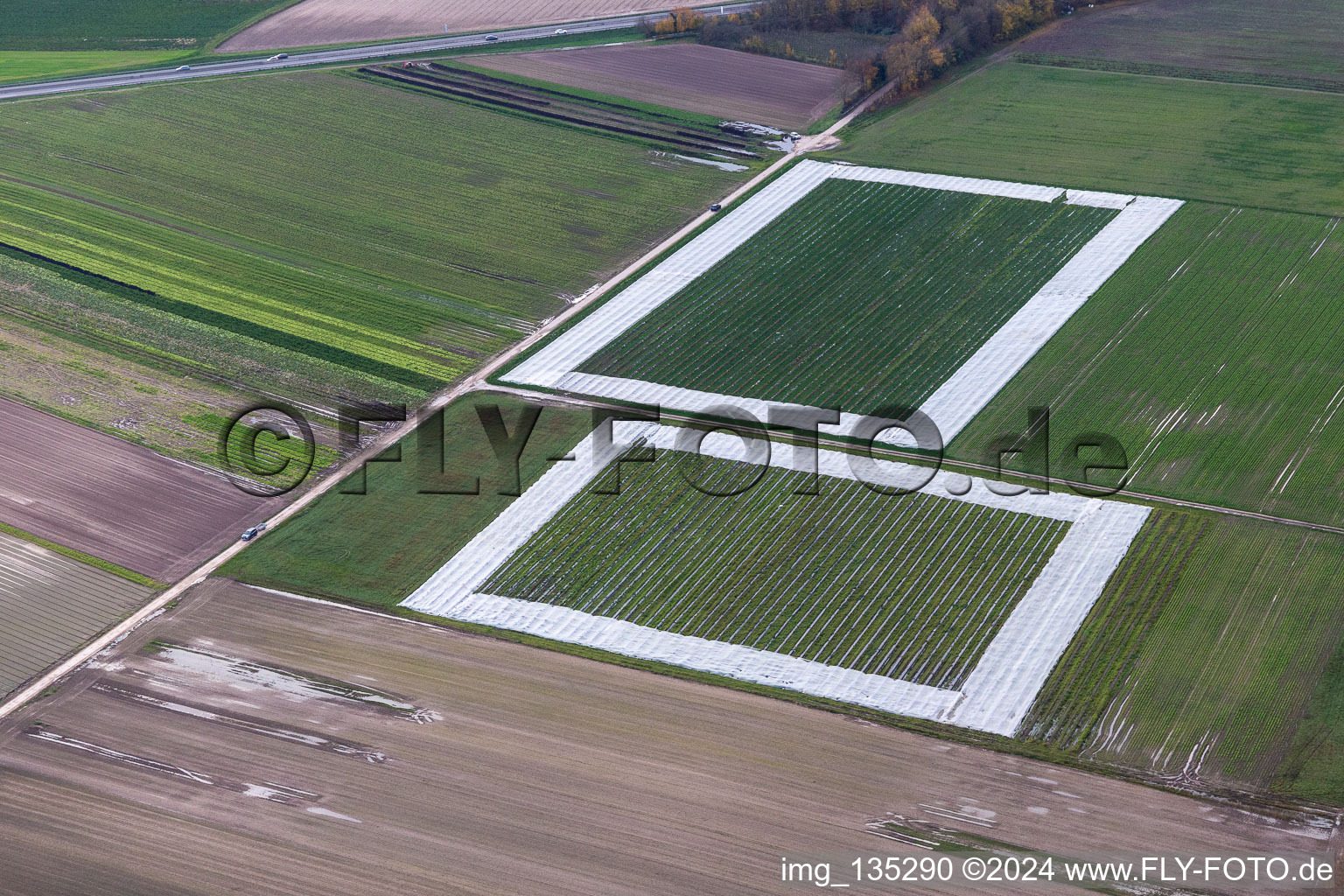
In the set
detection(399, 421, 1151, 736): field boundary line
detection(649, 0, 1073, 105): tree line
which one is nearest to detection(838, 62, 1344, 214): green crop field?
detection(649, 0, 1073, 105): tree line

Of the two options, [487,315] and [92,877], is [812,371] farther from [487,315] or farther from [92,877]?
[92,877]

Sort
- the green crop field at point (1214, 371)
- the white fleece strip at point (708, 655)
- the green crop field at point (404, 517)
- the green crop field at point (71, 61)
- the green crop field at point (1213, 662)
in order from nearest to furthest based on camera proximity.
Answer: the green crop field at point (1213, 662), the white fleece strip at point (708, 655), the green crop field at point (404, 517), the green crop field at point (1214, 371), the green crop field at point (71, 61)

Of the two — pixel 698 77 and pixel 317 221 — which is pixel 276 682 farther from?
pixel 698 77

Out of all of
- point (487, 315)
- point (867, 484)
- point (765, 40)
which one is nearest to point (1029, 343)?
point (867, 484)

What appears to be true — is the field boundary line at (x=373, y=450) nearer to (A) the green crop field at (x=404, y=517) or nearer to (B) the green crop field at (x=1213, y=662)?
(A) the green crop field at (x=404, y=517)

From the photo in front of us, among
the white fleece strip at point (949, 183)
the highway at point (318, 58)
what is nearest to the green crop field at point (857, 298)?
the white fleece strip at point (949, 183)

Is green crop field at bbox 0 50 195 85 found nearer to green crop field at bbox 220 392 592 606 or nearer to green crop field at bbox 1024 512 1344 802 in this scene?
green crop field at bbox 220 392 592 606

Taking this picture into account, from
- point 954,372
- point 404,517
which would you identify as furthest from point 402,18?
point 404,517
